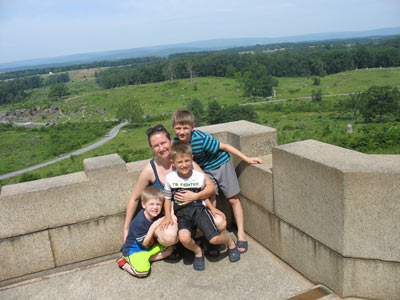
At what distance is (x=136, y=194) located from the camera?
3918 mm

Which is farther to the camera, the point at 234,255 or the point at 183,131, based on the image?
the point at 234,255

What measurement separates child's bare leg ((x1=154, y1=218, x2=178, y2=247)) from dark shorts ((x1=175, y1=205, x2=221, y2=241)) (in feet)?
0.20

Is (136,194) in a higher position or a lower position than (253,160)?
lower

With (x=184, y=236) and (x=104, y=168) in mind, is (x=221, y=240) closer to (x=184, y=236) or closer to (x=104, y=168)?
(x=184, y=236)

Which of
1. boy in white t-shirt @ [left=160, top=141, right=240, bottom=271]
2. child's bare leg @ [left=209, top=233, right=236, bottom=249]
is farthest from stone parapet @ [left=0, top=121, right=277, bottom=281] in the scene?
child's bare leg @ [left=209, top=233, right=236, bottom=249]

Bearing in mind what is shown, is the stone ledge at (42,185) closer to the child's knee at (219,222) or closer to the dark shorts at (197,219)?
the dark shorts at (197,219)

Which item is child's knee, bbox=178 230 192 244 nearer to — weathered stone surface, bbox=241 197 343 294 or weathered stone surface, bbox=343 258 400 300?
weathered stone surface, bbox=241 197 343 294

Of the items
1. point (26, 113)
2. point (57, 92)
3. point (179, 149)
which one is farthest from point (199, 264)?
point (57, 92)

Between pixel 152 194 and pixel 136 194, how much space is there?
23cm

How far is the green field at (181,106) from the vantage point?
57656 mm

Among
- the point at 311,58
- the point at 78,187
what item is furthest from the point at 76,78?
the point at 78,187

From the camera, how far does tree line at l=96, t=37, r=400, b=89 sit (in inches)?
4676

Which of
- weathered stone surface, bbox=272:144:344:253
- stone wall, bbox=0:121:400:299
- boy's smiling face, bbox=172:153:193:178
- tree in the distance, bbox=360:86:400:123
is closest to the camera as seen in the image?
stone wall, bbox=0:121:400:299

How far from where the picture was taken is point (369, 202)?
2.70 metres
